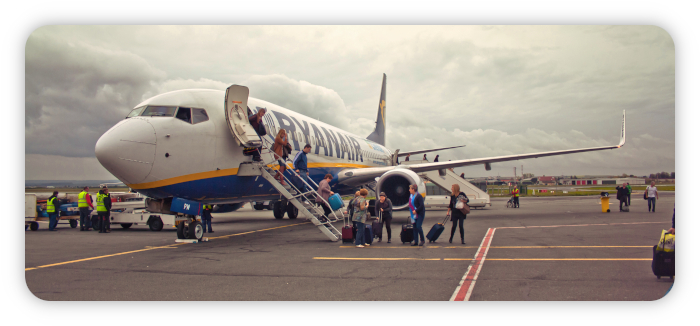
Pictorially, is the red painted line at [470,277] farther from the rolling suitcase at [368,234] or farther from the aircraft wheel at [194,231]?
the aircraft wheel at [194,231]

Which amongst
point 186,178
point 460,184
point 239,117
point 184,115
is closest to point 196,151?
point 186,178

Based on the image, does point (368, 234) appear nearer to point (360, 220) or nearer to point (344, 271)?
point (360, 220)

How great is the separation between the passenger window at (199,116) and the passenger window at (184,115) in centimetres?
8

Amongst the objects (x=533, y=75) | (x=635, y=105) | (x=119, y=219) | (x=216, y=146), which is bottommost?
(x=119, y=219)

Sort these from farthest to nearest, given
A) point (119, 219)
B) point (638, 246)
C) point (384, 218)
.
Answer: point (119, 219) < point (384, 218) < point (638, 246)

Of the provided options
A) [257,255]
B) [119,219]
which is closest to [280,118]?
[257,255]

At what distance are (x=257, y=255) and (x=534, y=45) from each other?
6.53 meters

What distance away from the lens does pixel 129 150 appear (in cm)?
782

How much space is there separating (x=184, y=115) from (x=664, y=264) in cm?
870

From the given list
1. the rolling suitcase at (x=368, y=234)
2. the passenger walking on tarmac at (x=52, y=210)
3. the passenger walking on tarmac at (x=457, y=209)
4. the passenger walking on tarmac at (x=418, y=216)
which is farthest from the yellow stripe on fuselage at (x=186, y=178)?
the passenger walking on tarmac at (x=52, y=210)

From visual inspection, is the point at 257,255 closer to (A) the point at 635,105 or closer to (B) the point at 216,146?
(B) the point at 216,146

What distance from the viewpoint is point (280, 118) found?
12305mm

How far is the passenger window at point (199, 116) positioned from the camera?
9.06 meters

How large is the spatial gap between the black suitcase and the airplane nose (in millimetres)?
8373
